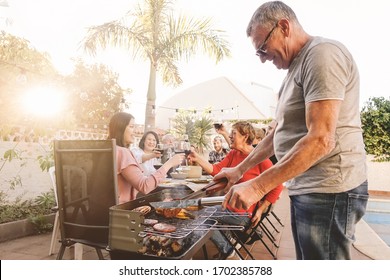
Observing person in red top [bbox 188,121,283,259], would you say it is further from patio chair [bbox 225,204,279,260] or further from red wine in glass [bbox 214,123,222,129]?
red wine in glass [bbox 214,123,222,129]

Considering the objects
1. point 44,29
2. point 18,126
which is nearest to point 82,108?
point 18,126

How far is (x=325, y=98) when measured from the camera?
84cm

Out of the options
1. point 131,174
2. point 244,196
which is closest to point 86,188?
point 131,174

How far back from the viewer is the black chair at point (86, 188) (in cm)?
160

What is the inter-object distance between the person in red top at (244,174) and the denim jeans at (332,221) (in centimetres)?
105

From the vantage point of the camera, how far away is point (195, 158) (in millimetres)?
2281

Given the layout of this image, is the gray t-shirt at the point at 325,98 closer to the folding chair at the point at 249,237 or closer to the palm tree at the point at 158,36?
the folding chair at the point at 249,237

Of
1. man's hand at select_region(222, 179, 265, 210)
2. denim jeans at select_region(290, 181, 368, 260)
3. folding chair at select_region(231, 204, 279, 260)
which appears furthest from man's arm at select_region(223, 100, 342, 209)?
folding chair at select_region(231, 204, 279, 260)

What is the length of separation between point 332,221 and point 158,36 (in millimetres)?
5085

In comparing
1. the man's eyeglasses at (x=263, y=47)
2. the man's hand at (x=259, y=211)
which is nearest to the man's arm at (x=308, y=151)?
the man's eyeglasses at (x=263, y=47)

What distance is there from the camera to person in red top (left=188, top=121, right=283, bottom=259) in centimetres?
218

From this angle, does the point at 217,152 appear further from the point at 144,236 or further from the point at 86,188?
the point at 144,236

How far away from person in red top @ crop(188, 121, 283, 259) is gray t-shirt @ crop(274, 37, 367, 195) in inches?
44.2
